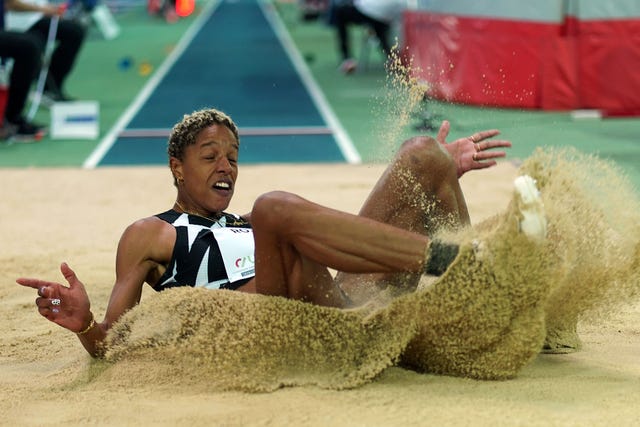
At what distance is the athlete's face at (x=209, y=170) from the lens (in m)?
4.05

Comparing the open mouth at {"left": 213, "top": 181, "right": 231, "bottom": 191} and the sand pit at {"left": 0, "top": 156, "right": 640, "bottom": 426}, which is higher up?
the open mouth at {"left": 213, "top": 181, "right": 231, "bottom": 191}

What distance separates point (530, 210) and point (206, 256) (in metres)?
1.26

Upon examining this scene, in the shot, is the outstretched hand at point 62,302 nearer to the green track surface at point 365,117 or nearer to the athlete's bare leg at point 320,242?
the athlete's bare leg at point 320,242

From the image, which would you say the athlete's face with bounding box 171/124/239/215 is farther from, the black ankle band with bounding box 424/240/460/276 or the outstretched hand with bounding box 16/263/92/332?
the black ankle band with bounding box 424/240/460/276

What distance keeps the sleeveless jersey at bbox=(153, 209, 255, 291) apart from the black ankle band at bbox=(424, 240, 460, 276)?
87cm

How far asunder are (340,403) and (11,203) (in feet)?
14.8

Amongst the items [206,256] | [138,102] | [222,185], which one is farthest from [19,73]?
[206,256]

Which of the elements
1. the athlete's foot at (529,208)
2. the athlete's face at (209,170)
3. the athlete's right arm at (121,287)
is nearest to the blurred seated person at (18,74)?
the athlete's face at (209,170)

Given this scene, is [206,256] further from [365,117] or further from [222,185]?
[365,117]

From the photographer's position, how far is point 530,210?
3.28 meters

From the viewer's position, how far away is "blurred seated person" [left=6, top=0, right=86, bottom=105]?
10.3 metres

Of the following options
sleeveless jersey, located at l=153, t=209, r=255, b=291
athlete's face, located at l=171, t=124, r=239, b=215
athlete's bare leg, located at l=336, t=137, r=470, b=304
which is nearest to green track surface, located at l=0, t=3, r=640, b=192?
athlete's bare leg, located at l=336, t=137, r=470, b=304

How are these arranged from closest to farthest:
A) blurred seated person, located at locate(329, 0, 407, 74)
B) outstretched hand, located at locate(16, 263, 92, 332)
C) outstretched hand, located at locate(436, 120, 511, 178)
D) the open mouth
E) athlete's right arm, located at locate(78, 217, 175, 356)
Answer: outstretched hand, located at locate(16, 263, 92, 332) < athlete's right arm, located at locate(78, 217, 175, 356) < the open mouth < outstretched hand, located at locate(436, 120, 511, 178) < blurred seated person, located at locate(329, 0, 407, 74)

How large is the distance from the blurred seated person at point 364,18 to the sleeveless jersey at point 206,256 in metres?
9.53
